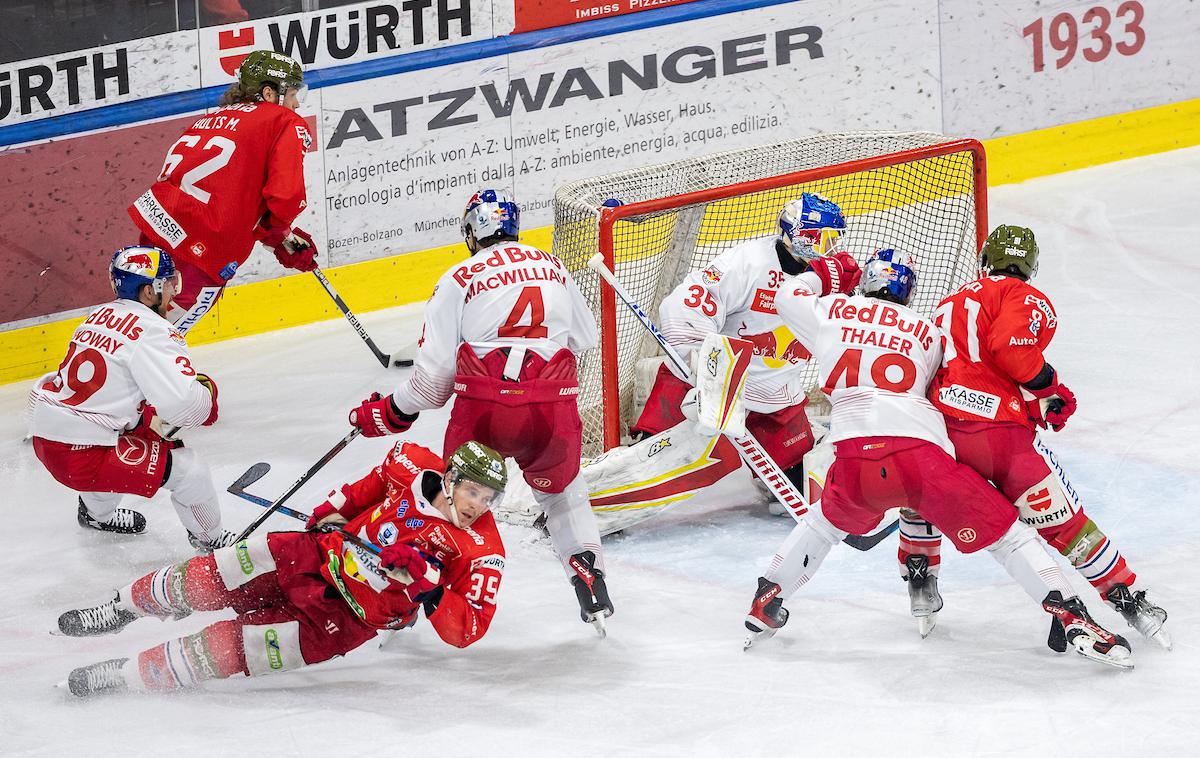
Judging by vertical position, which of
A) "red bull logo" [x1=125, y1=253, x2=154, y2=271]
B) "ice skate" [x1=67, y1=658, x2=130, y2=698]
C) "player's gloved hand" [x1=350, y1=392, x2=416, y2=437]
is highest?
"red bull logo" [x1=125, y1=253, x2=154, y2=271]

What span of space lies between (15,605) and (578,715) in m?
1.71

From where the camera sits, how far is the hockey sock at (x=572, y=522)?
434 centimetres

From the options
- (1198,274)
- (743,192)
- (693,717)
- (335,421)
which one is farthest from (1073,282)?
(693,717)

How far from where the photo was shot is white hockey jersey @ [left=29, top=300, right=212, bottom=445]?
4.53 metres

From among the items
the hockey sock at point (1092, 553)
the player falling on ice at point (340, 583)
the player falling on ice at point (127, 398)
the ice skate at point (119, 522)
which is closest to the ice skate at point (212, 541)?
the player falling on ice at point (127, 398)

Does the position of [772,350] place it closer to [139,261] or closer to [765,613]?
[765,613]

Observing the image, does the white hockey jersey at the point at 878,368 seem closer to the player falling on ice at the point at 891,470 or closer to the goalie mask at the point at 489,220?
the player falling on ice at the point at 891,470

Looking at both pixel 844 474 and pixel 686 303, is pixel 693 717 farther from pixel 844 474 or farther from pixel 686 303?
pixel 686 303

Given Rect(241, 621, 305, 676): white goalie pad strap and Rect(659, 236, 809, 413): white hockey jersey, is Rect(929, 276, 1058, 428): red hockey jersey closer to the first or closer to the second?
Rect(659, 236, 809, 413): white hockey jersey

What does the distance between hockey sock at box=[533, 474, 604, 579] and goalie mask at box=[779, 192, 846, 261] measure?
1.04m

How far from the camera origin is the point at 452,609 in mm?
3725

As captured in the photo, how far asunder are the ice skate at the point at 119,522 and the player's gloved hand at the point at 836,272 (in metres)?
2.15

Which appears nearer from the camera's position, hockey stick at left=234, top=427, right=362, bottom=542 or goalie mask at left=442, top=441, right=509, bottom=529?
goalie mask at left=442, top=441, right=509, bottom=529

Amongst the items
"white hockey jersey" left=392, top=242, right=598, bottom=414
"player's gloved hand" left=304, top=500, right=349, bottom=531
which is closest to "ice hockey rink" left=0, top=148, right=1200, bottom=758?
"player's gloved hand" left=304, top=500, right=349, bottom=531
